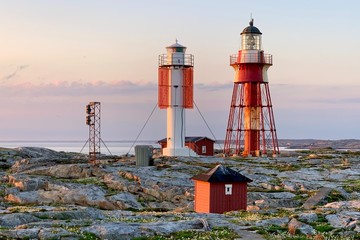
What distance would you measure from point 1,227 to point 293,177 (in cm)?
4622

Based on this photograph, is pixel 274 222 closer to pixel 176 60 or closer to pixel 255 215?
pixel 255 215

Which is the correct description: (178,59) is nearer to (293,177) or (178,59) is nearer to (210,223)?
(293,177)

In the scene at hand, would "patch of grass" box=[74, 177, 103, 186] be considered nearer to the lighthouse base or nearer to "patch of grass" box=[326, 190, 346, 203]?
the lighthouse base

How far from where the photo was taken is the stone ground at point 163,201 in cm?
2895

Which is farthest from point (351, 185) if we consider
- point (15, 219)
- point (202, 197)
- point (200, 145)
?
point (15, 219)

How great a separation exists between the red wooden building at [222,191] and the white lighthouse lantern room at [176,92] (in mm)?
40419

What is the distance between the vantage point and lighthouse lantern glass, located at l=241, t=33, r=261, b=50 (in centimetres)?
9856

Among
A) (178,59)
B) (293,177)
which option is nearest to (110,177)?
(293,177)

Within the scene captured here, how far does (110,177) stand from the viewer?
211 feet

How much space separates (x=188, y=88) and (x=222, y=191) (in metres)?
44.1

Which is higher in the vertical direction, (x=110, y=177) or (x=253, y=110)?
(x=253, y=110)

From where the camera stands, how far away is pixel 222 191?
151 ft

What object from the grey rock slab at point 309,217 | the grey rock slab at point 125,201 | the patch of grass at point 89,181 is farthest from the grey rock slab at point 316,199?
the patch of grass at point 89,181

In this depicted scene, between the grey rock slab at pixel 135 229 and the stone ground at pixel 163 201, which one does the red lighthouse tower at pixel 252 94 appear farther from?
the grey rock slab at pixel 135 229
